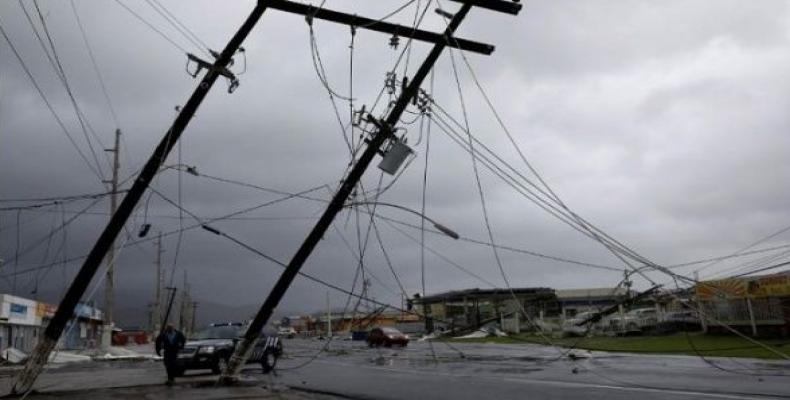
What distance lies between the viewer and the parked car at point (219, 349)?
19.6 m

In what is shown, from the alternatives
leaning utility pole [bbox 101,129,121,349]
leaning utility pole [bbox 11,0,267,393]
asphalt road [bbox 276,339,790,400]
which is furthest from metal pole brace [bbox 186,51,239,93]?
leaning utility pole [bbox 101,129,121,349]

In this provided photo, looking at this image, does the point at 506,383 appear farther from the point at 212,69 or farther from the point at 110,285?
the point at 110,285

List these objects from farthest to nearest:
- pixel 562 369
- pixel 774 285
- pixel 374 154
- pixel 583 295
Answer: pixel 583 295
pixel 774 285
pixel 562 369
pixel 374 154

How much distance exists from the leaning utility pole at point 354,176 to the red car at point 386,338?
30.6 meters

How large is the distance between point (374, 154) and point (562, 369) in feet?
29.2

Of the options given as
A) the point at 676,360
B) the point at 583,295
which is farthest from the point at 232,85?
the point at 583,295

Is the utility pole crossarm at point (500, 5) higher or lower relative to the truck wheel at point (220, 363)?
higher

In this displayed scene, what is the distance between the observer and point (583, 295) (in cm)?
9912

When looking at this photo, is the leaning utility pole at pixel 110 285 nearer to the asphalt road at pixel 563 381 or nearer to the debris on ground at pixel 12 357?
the debris on ground at pixel 12 357

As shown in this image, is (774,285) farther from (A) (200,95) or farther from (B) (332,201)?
(A) (200,95)

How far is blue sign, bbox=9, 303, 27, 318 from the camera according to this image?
4094 centimetres

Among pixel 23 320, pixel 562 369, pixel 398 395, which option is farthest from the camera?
pixel 23 320

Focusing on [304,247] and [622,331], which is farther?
[622,331]

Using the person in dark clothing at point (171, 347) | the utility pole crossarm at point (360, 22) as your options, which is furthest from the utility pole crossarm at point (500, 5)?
the person in dark clothing at point (171, 347)
